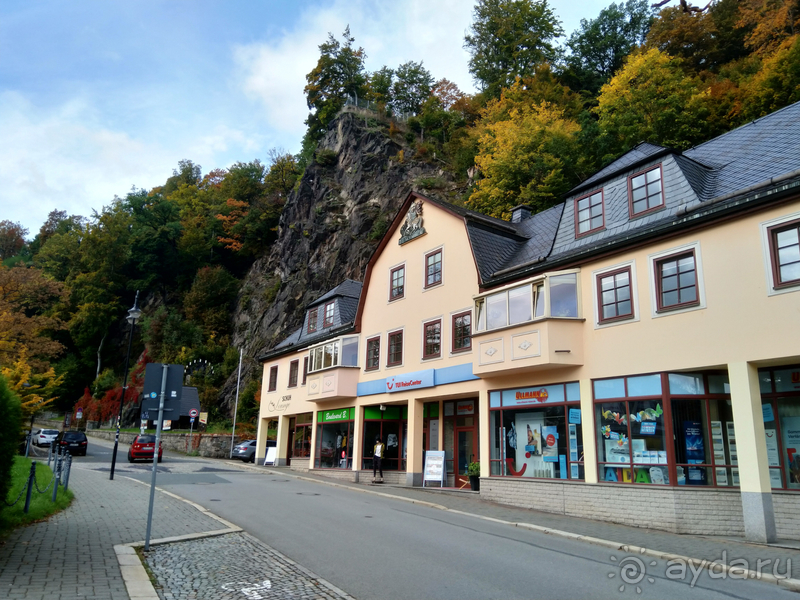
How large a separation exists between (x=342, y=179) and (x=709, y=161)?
39.7m

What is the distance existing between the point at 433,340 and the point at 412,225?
5.23 m

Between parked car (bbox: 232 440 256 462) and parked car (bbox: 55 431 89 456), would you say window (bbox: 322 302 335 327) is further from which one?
parked car (bbox: 55 431 89 456)

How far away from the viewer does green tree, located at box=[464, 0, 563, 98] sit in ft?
174

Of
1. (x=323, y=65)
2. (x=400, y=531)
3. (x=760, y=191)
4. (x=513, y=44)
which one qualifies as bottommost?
(x=400, y=531)

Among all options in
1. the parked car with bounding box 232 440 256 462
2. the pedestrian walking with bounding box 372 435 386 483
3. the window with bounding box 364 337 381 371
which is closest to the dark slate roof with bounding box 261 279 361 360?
the window with bounding box 364 337 381 371

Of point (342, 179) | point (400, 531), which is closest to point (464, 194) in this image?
point (342, 179)

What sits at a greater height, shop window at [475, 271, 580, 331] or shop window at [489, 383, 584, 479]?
shop window at [475, 271, 580, 331]

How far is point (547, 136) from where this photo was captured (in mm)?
36781

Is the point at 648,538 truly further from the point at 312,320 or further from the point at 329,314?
the point at 312,320

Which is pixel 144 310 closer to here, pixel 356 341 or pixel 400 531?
pixel 356 341

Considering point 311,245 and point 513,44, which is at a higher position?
point 513,44

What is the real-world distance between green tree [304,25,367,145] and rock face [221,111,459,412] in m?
5.17

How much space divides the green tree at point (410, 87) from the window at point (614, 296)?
4956cm

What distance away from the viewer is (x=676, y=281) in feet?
49.5
